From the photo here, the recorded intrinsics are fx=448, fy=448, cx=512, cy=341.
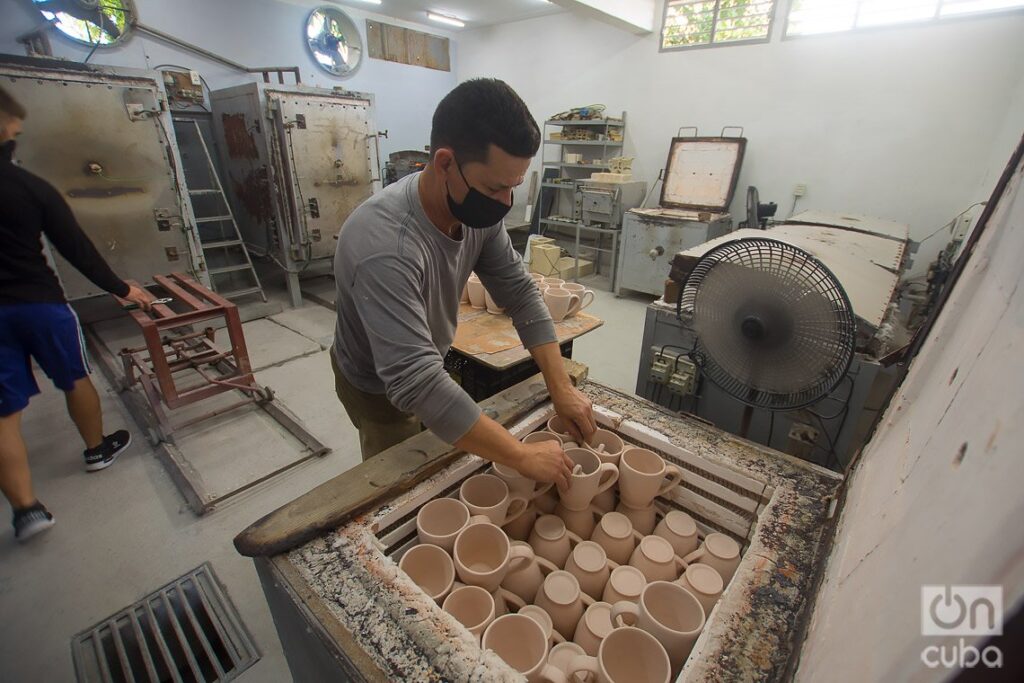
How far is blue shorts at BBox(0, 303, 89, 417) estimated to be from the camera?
1764 mm

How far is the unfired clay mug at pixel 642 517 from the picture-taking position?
1.05m

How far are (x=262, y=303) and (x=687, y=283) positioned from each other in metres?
4.46

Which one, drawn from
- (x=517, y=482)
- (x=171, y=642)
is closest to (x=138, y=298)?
(x=171, y=642)

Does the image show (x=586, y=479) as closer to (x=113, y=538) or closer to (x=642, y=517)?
(x=642, y=517)

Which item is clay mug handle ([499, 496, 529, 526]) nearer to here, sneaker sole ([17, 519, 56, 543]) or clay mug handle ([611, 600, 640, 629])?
clay mug handle ([611, 600, 640, 629])

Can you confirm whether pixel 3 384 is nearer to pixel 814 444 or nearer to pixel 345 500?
pixel 345 500

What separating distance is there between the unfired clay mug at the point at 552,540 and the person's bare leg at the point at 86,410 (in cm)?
236

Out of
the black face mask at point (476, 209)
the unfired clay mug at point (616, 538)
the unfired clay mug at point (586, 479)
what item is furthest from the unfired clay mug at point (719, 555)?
the black face mask at point (476, 209)

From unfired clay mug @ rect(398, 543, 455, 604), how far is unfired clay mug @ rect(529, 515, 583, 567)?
22 centimetres

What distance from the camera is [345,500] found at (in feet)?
2.89

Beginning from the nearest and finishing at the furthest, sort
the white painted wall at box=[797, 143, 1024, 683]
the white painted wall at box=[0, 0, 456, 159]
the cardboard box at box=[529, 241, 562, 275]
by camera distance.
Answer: the white painted wall at box=[797, 143, 1024, 683] < the white painted wall at box=[0, 0, 456, 159] < the cardboard box at box=[529, 241, 562, 275]

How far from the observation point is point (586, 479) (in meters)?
0.98

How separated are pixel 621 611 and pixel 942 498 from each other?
56 cm

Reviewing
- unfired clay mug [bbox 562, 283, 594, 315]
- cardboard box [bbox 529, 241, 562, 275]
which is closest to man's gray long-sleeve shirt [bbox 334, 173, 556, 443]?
unfired clay mug [bbox 562, 283, 594, 315]
